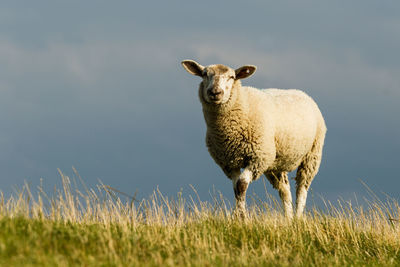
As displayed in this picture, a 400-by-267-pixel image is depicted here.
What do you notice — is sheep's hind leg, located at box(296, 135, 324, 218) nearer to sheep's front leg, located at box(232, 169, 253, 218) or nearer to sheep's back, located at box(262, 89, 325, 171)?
sheep's back, located at box(262, 89, 325, 171)

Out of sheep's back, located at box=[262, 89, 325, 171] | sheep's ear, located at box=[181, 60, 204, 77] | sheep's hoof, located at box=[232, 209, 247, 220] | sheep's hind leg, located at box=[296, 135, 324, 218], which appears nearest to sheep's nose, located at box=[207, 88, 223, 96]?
sheep's ear, located at box=[181, 60, 204, 77]

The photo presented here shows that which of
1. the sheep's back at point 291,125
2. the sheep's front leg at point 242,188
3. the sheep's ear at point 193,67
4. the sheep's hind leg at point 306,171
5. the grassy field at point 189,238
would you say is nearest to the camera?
the grassy field at point 189,238

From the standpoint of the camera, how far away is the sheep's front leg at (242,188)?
8912 mm

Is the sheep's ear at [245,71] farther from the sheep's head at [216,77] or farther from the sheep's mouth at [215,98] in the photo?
the sheep's mouth at [215,98]

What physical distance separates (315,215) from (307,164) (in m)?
3.02

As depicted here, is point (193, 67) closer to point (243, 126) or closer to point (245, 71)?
point (245, 71)

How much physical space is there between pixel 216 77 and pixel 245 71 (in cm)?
83

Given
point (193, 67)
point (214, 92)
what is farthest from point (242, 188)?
point (193, 67)

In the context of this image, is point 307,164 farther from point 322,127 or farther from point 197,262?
point 197,262

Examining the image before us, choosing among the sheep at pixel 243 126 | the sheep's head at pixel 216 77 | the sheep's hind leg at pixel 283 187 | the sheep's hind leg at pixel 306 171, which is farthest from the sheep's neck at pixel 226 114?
the sheep's hind leg at pixel 306 171

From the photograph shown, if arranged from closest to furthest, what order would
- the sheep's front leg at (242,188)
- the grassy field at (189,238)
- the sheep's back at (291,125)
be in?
the grassy field at (189,238) < the sheep's front leg at (242,188) < the sheep's back at (291,125)

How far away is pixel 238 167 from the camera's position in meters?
9.36

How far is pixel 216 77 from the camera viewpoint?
8703 millimetres

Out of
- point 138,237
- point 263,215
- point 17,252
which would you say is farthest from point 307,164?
point 17,252
